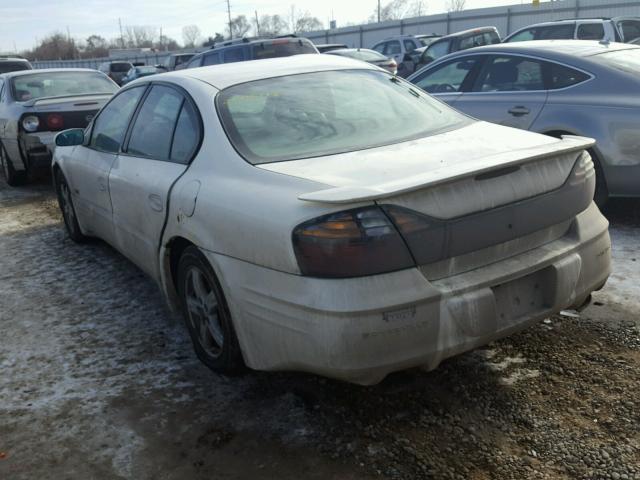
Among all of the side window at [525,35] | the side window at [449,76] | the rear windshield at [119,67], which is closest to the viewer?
the side window at [449,76]

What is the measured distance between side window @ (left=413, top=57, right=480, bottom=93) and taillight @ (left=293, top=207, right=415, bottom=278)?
4.48 meters

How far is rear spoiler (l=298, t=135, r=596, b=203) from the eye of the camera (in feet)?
7.81

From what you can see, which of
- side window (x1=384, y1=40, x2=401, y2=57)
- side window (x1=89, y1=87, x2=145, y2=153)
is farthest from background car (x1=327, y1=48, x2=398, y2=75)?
side window (x1=89, y1=87, x2=145, y2=153)

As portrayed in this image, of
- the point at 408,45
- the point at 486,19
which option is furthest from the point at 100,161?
the point at 486,19

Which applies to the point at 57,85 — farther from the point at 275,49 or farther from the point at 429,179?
the point at 429,179

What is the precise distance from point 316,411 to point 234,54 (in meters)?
10.9

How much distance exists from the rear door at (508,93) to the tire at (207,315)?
11.8ft

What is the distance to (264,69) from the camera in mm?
3770

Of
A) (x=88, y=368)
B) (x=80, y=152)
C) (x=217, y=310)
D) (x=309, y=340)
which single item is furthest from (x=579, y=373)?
(x=80, y=152)

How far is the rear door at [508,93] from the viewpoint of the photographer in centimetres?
565

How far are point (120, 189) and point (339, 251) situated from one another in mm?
2191

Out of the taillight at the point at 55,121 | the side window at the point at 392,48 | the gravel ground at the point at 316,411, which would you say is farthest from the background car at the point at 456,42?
the gravel ground at the point at 316,411

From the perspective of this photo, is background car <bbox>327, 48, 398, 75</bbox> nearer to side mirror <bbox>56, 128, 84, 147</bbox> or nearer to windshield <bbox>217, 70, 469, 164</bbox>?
side mirror <bbox>56, 128, 84, 147</bbox>

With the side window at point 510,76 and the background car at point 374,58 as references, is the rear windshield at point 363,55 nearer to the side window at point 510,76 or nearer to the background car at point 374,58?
the background car at point 374,58
